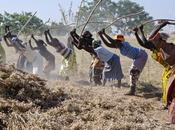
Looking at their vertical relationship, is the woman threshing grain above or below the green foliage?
below

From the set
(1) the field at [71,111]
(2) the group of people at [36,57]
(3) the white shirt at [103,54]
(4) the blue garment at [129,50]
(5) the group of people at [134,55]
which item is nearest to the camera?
(1) the field at [71,111]

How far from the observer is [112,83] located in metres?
14.0

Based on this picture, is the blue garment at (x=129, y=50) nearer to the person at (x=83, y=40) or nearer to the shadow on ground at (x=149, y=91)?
the shadow on ground at (x=149, y=91)

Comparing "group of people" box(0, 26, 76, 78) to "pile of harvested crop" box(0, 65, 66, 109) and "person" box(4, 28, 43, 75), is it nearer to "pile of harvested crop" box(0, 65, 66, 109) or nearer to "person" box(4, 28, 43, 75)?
"person" box(4, 28, 43, 75)

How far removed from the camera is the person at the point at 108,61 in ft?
40.4

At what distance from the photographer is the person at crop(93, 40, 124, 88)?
40.4ft

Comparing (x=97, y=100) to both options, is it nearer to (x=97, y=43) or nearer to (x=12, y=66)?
(x=12, y=66)

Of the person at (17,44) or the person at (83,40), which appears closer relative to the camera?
the person at (83,40)

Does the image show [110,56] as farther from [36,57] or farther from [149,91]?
[36,57]

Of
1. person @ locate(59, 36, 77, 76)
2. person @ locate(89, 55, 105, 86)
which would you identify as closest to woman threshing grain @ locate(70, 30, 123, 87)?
person @ locate(89, 55, 105, 86)

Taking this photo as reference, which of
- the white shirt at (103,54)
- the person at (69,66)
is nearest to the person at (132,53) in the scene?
the white shirt at (103,54)

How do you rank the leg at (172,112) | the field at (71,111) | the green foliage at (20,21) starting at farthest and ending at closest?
the green foliage at (20,21) → the leg at (172,112) → the field at (71,111)

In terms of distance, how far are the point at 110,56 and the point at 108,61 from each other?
0.52 feet

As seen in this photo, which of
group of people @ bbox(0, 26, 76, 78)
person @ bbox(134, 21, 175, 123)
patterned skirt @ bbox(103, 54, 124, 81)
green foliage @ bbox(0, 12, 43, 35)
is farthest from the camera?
green foliage @ bbox(0, 12, 43, 35)
